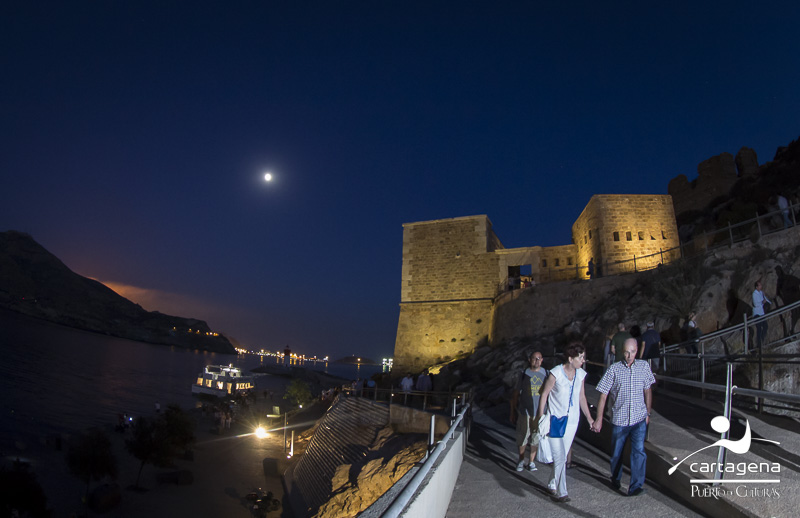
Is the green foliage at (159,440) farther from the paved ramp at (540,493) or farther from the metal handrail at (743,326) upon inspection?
the metal handrail at (743,326)

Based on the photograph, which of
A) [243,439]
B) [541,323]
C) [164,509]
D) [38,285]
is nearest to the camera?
[164,509]

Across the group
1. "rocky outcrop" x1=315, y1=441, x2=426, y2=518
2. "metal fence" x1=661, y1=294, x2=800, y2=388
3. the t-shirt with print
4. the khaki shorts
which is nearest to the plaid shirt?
the t-shirt with print

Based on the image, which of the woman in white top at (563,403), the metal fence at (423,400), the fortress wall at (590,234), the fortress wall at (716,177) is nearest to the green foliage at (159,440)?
the metal fence at (423,400)

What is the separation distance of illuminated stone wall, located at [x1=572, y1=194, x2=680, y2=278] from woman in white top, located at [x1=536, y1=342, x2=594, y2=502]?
56.5ft

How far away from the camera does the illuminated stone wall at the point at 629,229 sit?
65.1 ft

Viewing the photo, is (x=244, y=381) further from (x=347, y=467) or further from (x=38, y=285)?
(x=38, y=285)

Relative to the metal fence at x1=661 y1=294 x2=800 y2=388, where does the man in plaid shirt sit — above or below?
below

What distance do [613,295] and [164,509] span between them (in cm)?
1995

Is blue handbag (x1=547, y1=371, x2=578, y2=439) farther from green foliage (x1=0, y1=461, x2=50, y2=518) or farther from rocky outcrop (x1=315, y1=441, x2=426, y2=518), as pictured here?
green foliage (x1=0, y1=461, x2=50, y2=518)

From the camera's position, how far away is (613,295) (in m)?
16.8

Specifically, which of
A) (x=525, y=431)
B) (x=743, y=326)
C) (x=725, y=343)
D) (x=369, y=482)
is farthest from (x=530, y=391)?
(x=369, y=482)

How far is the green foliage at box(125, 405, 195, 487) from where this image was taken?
19.4m

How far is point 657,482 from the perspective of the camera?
14.1 feet

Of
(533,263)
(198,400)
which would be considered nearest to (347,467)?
(533,263)
